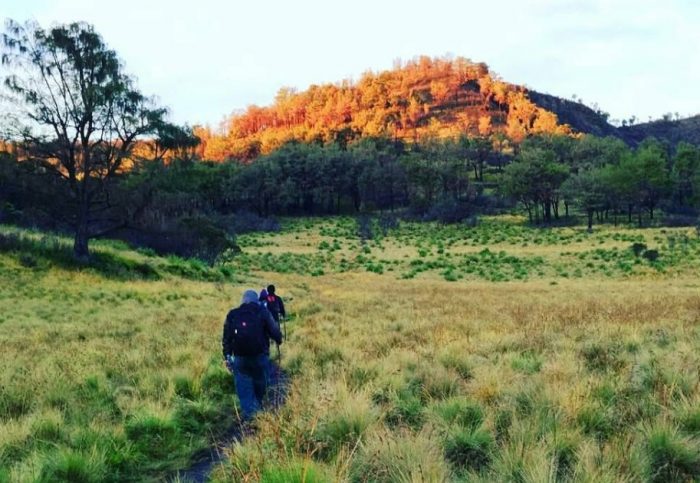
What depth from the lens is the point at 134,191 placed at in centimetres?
2958

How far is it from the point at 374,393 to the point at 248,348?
1.64m

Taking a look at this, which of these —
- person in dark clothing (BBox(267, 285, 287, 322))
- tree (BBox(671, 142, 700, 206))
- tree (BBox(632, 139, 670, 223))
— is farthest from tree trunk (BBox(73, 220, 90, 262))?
tree (BBox(671, 142, 700, 206))

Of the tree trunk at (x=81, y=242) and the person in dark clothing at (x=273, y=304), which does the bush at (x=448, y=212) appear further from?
the person in dark clothing at (x=273, y=304)

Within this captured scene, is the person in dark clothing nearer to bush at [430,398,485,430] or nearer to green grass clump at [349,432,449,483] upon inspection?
bush at [430,398,485,430]

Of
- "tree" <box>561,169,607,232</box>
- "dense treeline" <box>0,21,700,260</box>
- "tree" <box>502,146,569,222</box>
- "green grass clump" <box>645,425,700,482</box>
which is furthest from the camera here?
"tree" <box>502,146,569,222</box>

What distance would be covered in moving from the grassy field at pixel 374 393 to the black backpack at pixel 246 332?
80cm

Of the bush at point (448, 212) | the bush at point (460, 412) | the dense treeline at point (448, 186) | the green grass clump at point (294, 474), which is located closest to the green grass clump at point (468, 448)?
the bush at point (460, 412)

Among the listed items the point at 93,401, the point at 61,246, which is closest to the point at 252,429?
the point at 93,401

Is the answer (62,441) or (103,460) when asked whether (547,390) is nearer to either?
(103,460)

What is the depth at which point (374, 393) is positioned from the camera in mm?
6719

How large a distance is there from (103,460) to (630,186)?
78.6 metres

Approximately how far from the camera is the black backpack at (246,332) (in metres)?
6.82

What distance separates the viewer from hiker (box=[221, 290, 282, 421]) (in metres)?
6.84

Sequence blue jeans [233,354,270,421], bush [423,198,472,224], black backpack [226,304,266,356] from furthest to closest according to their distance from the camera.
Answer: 1. bush [423,198,472,224]
2. blue jeans [233,354,270,421]
3. black backpack [226,304,266,356]
